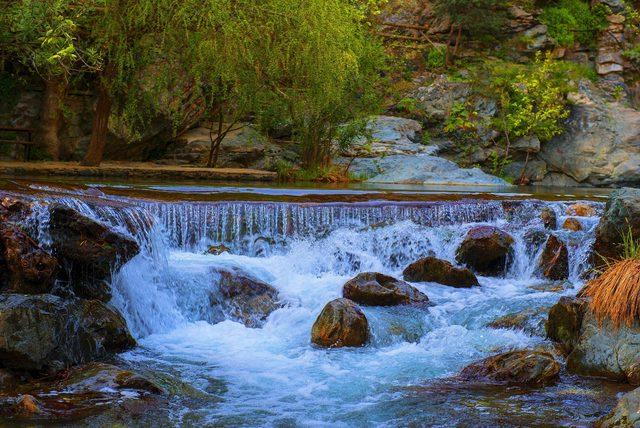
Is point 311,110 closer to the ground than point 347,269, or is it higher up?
higher up

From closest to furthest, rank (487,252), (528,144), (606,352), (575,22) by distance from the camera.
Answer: (606,352)
(487,252)
(528,144)
(575,22)

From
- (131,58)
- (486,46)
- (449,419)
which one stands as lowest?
(449,419)

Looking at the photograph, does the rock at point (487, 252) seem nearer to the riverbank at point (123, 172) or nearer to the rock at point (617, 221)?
the rock at point (617, 221)

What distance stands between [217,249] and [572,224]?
17.5 ft

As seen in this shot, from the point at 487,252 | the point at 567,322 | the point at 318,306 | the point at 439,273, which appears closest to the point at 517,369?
the point at 567,322

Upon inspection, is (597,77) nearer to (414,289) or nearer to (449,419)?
(414,289)

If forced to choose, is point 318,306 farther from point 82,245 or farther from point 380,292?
point 82,245

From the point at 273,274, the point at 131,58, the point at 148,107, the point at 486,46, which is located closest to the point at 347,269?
the point at 273,274

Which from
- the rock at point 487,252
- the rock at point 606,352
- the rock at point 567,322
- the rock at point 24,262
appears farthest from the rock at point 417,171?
the rock at point 24,262

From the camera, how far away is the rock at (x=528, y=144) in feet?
69.6

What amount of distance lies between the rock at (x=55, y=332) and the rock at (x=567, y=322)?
12.9ft

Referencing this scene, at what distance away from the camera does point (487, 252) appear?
34.4 feet

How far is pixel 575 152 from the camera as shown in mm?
21172

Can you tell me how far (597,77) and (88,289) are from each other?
2036cm
